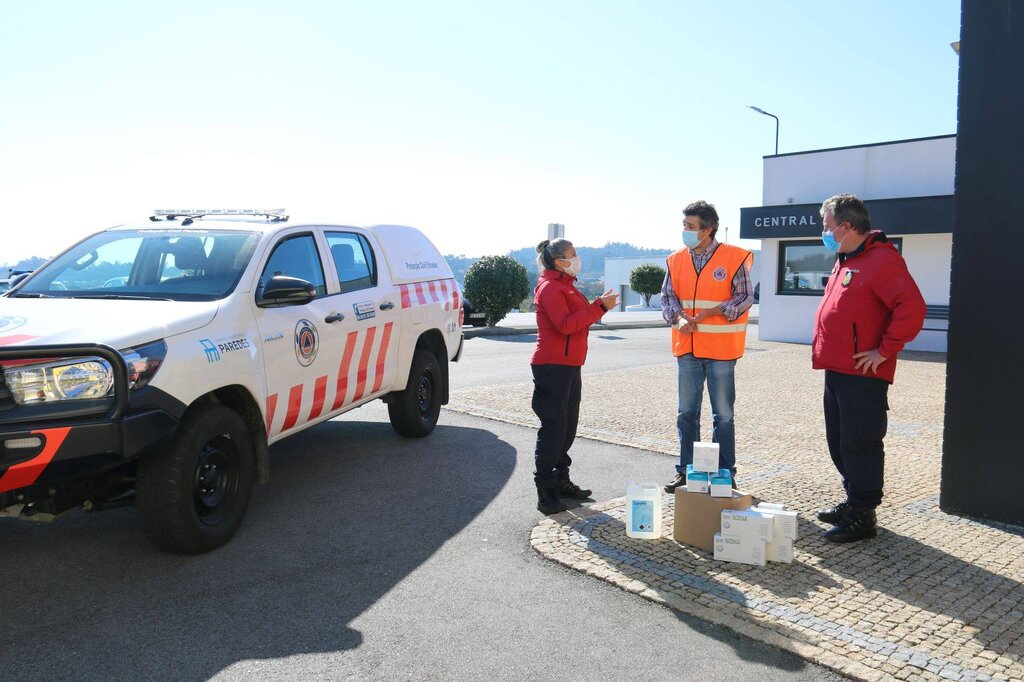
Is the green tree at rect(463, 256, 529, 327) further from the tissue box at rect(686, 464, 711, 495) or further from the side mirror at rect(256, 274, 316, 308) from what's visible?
the tissue box at rect(686, 464, 711, 495)

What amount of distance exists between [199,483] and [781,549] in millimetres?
3094

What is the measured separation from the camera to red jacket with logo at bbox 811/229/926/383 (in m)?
4.38

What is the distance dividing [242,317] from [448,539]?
1732 mm

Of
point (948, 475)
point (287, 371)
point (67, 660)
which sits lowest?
point (67, 660)

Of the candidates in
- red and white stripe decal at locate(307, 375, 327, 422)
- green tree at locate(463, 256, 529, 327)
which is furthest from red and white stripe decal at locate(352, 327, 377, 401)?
green tree at locate(463, 256, 529, 327)

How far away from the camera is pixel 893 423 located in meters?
8.43

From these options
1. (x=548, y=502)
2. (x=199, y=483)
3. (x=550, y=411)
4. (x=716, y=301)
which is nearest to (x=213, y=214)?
(x=199, y=483)

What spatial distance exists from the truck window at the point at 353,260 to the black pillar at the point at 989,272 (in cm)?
404

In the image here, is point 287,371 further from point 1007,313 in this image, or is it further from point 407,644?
point 1007,313

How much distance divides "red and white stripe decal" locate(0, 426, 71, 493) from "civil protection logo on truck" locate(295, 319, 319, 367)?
1713mm

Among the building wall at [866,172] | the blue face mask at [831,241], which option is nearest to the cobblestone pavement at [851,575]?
the blue face mask at [831,241]

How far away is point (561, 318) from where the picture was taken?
4988mm

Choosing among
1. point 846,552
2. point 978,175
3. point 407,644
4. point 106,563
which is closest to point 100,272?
point 106,563

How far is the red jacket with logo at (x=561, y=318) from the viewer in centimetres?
499
